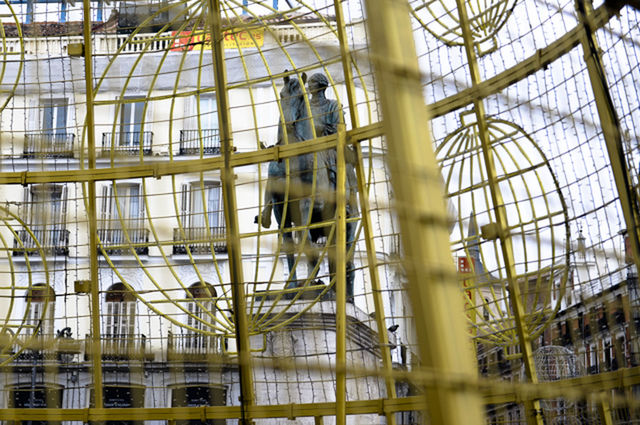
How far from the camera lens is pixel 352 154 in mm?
6043

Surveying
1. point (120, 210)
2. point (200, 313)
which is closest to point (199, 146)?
point (200, 313)

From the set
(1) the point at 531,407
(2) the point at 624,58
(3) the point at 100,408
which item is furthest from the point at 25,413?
(2) the point at 624,58

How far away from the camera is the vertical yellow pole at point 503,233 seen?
5.13 meters

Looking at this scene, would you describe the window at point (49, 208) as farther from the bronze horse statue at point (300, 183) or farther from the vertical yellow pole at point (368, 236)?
the vertical yellow pole at point (368, 236)

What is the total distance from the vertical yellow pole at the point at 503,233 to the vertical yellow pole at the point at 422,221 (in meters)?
3.15

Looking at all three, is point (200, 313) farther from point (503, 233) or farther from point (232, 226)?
point (503, 233)

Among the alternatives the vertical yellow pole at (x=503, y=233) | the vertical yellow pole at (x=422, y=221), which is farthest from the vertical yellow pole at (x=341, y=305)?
the vertical yellow pole at (x=422, y=221)

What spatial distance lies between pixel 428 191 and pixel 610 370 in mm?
2972

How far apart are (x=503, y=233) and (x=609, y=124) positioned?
1.11 meters

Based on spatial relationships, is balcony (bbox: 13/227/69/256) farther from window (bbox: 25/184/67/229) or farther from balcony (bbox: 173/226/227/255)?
balcony (bbox: 173/226/227/255)

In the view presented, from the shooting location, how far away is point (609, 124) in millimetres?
4332

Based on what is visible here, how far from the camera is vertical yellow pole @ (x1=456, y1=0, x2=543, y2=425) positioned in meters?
5.13

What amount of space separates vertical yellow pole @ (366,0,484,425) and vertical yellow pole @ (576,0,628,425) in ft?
6.24

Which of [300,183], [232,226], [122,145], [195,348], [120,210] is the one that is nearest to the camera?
[232,226]
